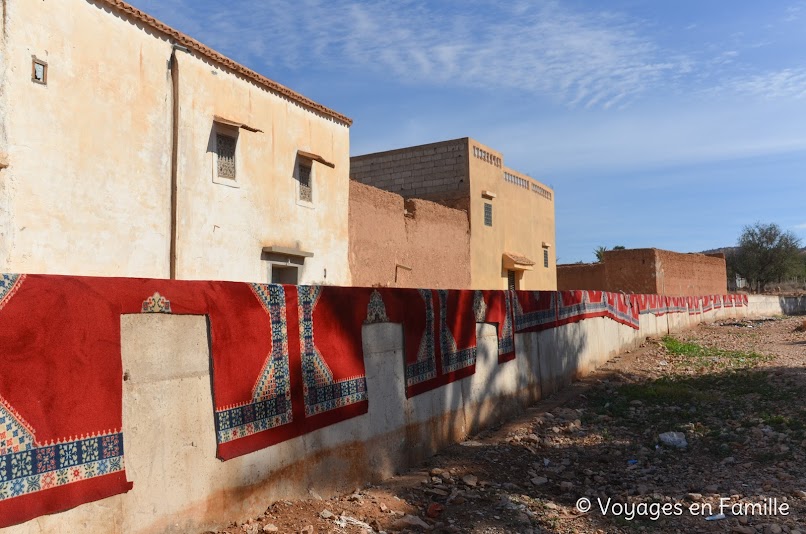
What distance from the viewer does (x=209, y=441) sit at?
13.0 feet

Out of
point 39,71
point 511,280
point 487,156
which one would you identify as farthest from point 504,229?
point 39,71

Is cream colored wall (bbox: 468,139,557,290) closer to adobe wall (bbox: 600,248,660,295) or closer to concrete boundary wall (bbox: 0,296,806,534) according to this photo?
adobe wall (bbox: 600,248,660,295)

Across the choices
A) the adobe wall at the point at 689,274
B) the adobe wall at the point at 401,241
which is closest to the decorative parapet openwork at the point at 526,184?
the adobe wall at the point at 401,241

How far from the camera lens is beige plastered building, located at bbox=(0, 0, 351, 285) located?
9594mm

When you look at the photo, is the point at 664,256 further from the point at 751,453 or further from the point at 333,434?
the point at 333,434

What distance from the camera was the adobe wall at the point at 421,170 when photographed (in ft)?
68.3

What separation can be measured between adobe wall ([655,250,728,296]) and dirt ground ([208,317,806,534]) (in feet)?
65.6

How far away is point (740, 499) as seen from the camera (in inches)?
216

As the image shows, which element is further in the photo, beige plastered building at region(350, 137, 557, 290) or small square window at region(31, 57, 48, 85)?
beige plastered building at region(350, 137, 557, 290)

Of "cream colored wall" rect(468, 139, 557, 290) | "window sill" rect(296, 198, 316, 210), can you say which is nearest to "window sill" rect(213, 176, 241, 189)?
"window sill" rect(296, 198, 316, 210)

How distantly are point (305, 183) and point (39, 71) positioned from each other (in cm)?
653

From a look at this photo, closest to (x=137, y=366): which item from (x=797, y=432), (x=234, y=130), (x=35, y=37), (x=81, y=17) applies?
(x=797, y=432)

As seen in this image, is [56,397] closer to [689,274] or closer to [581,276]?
[581,276]

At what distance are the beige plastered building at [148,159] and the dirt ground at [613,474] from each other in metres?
6.76
